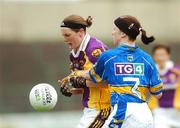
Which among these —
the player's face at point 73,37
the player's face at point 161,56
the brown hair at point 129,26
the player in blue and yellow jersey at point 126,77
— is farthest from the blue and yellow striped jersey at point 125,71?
the player's face at point 161,56

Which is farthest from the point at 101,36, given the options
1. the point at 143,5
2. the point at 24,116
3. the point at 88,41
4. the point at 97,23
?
the point at 88,41

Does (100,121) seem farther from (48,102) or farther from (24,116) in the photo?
(24,116)

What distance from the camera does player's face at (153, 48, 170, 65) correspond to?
1409 centimetres

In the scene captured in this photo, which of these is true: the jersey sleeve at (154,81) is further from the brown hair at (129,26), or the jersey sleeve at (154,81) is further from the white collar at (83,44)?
the white collar at (83,44)

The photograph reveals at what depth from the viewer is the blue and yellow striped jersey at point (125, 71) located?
8.66 metres

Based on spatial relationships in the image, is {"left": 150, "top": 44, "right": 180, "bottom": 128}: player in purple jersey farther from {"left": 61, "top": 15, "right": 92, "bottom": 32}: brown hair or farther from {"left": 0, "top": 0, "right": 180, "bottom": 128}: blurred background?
{"left": 0, "top": 0, "right": 180, "bottom": 128}: blurred background

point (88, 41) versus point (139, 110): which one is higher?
point (88, 41)

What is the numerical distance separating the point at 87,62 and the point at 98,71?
63cm

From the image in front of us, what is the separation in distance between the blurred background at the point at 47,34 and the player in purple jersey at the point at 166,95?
11092 mm

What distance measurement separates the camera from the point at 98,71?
8.79 m

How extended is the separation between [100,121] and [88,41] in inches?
34.5

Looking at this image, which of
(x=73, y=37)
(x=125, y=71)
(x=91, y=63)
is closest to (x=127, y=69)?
(x=125, y=71)

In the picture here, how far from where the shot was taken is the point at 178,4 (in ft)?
104

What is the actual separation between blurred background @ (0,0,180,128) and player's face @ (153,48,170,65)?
11.3 meters
